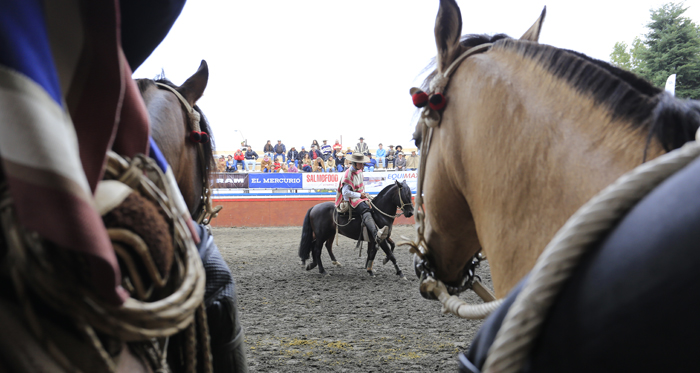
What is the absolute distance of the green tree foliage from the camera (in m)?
23.2

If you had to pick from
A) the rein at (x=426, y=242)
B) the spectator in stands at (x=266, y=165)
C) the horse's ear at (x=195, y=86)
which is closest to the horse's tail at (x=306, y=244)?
the horse's ear at (x=195, y=86)

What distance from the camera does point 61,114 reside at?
0.49 meters

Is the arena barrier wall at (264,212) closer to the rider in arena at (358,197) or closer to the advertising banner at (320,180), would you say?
the advertising banner at (320,180)

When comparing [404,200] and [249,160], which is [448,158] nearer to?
[404,200]

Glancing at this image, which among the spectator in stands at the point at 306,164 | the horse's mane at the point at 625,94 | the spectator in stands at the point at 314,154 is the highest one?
the horse's mane at the point at 625,94

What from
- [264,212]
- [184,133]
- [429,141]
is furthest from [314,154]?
[429,141]

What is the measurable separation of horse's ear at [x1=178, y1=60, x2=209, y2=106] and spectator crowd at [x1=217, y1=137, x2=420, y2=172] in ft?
54.9

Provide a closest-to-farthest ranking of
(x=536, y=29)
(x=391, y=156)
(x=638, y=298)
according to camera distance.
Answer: (x=638, y=298)
(x=536, y=29)
(x=391, y=156)

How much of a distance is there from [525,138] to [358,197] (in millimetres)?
7815

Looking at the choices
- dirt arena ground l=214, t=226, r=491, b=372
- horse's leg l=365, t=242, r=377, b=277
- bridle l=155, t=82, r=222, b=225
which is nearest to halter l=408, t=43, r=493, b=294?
bridle l=155, t=82, r=222, b=225

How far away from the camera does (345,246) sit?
40.6 ft

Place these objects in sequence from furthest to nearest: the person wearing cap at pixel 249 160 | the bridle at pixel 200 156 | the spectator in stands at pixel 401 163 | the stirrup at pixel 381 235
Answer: the person wearing cap at pixel 249 160 → the spectator in stands at pixel 401 163 → the stirrup at pixel 381 235 → the bridle at pixel 200 156

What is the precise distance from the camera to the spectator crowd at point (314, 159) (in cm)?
2052

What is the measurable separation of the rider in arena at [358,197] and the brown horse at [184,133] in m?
6.02
